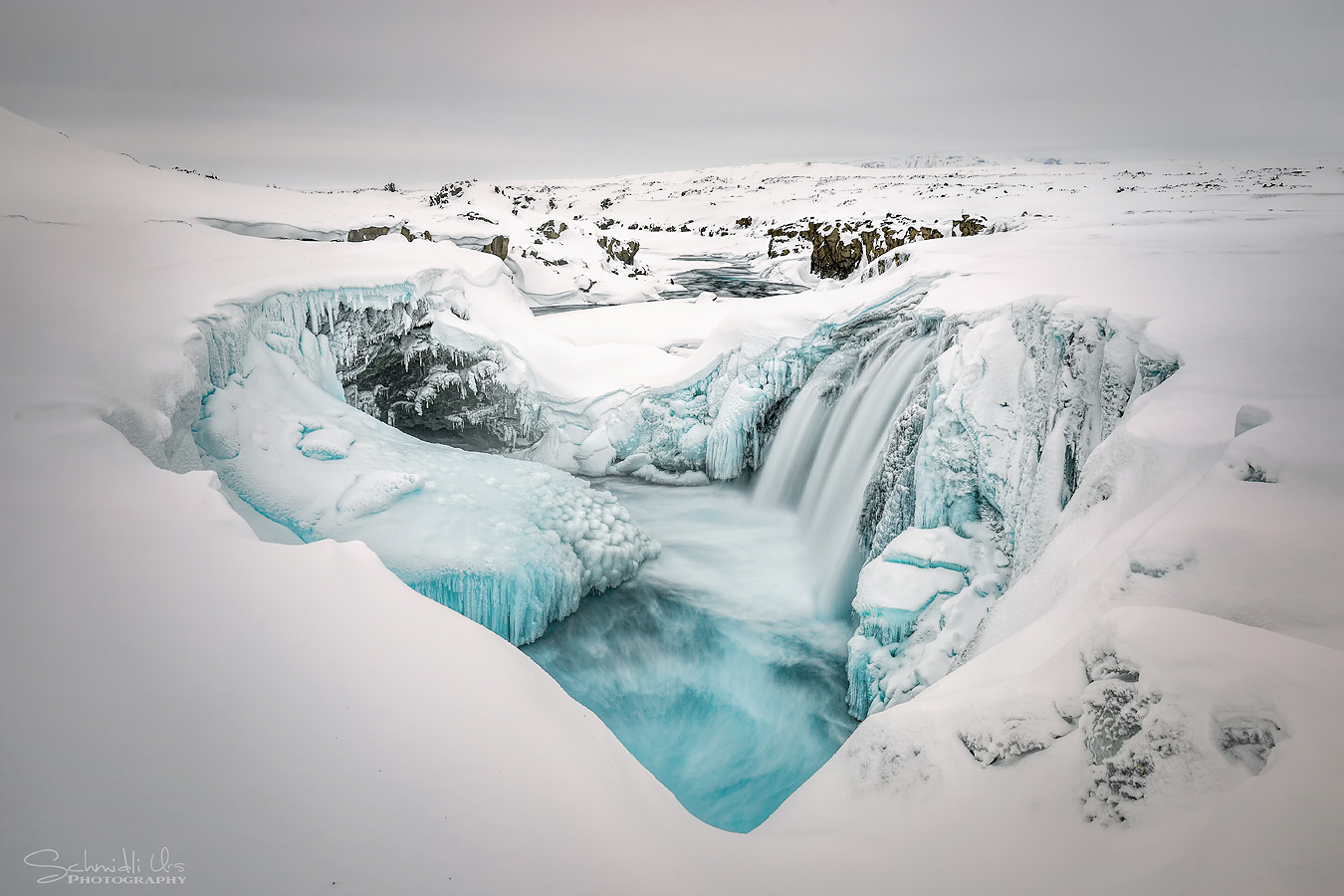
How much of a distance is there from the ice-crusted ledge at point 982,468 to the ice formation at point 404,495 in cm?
293

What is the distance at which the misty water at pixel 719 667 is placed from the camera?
5.46 metres

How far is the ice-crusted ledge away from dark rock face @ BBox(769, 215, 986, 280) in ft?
38.7

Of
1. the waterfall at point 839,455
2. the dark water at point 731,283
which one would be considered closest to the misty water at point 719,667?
the waterfall at point 839,455

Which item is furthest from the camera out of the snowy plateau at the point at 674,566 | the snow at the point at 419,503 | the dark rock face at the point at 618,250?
the dark rock face at the point at 618,250

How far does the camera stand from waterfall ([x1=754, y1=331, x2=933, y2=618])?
7035mm

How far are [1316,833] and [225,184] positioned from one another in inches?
796

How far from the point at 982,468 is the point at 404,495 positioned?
5154mm

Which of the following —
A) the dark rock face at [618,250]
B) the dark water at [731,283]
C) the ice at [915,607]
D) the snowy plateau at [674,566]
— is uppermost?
the dark rock face at [618,250]

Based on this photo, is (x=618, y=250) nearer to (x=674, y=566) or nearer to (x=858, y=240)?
(x=858, y=240)

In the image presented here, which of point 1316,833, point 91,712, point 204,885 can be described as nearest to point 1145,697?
point 1316,833

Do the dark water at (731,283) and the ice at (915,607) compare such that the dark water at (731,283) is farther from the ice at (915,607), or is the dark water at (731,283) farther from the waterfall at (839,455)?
the ice at (915,607)

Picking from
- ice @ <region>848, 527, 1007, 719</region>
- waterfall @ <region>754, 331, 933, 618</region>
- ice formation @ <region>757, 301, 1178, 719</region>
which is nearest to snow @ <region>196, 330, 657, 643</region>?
waterfall @ <region>754, 331, 933, 618</region>

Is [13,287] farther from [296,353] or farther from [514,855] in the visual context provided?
[514,855]

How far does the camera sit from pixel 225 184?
16.1 m
